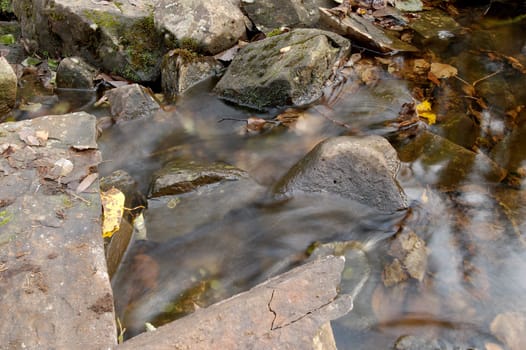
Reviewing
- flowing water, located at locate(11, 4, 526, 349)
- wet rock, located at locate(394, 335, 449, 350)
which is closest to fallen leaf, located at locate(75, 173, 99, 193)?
flowing water, located at locate(11, 4, 526, 349)

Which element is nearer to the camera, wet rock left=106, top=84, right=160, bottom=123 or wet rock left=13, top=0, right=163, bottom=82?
wet rock left=106, top=84, right=160, bottom=123

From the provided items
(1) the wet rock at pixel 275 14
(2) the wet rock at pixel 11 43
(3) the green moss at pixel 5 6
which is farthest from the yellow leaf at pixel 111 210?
(3) the green moss at pixel 5 6

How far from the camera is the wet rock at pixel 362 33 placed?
5590mm

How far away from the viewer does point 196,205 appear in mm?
3738

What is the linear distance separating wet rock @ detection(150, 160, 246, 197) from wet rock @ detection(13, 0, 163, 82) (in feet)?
7.21

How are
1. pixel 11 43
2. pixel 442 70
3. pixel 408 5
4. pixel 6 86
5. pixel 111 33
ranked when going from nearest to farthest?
pixel 6 86 < pixel 442 70 < pixel 111 33 < pixel 408 5 < pixel 11 43

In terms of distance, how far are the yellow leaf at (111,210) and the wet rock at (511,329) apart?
2.64 metres

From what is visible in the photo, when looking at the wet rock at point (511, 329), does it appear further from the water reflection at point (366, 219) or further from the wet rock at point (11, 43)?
the wet rock at point (11, 43)

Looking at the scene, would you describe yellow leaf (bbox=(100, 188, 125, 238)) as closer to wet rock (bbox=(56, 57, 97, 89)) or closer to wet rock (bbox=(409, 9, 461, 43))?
wet rock (bbox=(56, 57, 97, 89))

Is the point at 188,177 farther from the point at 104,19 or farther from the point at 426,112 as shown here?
the point at 104,19

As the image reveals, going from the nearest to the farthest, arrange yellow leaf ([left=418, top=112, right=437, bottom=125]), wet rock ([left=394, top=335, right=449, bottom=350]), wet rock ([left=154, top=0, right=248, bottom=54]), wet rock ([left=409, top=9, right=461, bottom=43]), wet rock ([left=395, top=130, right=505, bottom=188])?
wet rock ([left=394, top=335, right=449, bottom=350]) → wet rock ([left=395, top=130, right=505, bottom=188]) → yellow leaf ([left=418, top=112, right=437, bottom=125]) → wet rock ([left=154, top=0, right=248, bottom=54]) → wet rock ([left=409, top=9, right=461, bottom=43])

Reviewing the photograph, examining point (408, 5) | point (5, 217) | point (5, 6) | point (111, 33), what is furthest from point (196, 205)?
point (5, 6)

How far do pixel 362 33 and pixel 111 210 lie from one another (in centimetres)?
383

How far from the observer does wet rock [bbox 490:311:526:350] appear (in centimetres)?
283
